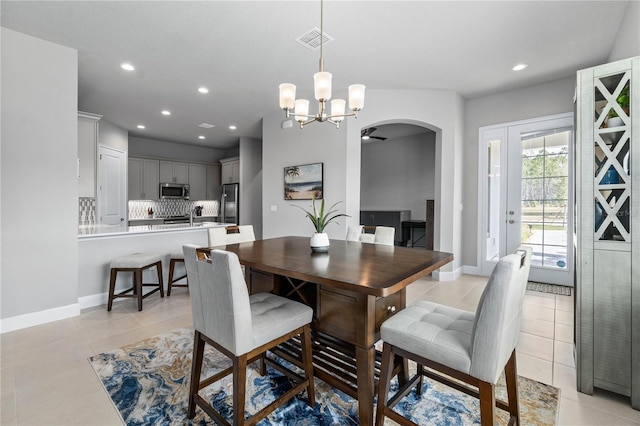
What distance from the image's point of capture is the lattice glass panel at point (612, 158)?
5.67ft

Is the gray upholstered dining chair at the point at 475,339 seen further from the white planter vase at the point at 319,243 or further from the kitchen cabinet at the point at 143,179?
the kitchen cabinet at the point at 143,179

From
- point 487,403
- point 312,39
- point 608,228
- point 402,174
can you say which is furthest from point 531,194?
point 487,403

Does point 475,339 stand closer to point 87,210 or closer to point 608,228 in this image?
point 608,228

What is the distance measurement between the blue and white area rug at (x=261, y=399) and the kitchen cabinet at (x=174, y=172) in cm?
585

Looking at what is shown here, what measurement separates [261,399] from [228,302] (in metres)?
0.84

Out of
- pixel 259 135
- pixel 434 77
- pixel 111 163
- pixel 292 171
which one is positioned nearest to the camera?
pixel 434 77

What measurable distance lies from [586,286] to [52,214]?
14.9 ft

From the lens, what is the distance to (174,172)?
746 cm

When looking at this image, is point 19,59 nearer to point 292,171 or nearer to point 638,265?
point 292,171

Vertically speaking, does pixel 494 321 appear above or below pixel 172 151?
below

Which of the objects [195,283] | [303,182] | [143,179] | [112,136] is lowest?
[195,283]

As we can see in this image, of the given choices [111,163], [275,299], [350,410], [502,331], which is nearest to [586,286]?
[502,331]

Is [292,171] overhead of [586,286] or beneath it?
overhead

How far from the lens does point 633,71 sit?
1.70 meters
